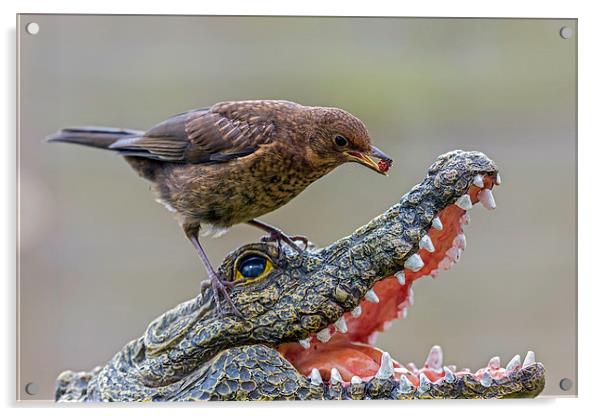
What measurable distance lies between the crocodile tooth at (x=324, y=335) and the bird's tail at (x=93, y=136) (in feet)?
3.13

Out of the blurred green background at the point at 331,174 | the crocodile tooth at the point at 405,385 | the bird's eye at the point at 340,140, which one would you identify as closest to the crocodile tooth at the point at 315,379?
the crocodile tooth at the point at 405,385

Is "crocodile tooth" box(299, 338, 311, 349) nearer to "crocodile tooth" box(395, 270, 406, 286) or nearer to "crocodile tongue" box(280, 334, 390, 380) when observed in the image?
"crocodile tongue" box(280, 334, 390, 380)

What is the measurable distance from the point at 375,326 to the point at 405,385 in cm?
33

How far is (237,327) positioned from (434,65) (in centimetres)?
131

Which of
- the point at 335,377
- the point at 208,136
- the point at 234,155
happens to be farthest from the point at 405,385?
the point at 208,136

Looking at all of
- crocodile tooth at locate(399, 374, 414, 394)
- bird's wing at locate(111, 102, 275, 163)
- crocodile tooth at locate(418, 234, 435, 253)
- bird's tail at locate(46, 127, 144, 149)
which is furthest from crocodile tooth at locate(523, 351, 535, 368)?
bird's tail at locate(46, 127, 144, 149)

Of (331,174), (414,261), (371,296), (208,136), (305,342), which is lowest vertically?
(305,342)

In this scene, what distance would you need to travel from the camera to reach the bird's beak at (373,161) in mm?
2520

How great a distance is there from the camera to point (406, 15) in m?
2.92

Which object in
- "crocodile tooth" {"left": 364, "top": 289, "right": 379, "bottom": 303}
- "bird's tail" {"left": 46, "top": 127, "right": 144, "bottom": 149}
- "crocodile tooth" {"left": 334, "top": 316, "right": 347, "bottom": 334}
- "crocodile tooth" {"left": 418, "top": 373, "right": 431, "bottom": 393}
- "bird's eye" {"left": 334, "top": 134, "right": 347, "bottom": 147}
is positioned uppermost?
"bird's tail" {"left": 46, "top": 127, "right": 144, "bottom": 149}

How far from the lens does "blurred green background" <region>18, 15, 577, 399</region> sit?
2.95m

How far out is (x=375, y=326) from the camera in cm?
282

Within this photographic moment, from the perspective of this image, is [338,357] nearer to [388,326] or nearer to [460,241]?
[388,326]

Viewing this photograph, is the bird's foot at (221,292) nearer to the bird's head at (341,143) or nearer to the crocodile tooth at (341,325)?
the crocodile tooth at (341,325)
